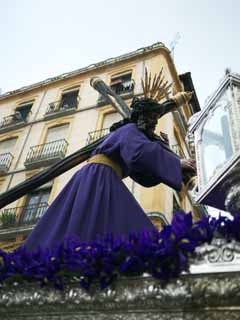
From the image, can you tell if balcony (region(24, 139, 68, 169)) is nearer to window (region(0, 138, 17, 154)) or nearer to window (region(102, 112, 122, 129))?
window (region(0, 138, 17, 154))

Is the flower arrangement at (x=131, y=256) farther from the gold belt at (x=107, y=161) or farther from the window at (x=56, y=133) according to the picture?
the window at (x=56, y=133)

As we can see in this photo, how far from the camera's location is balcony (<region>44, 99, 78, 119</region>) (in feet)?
50.2

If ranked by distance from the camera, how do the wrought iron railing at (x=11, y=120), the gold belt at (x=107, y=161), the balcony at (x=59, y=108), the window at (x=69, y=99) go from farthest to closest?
the wrought iron railing at (x=11, y=120)
the window at (x=69, y=99)
the balcony at (x=59, y=108)
the gold belt at (x=107, y=161)

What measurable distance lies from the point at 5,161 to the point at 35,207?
3.41 metres

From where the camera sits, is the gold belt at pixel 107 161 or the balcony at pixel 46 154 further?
the balcony at pixel 46 154

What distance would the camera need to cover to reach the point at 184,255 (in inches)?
44.9

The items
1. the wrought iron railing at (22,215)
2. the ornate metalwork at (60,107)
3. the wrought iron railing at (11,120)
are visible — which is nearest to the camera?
the wrought iron railing at (22,215)

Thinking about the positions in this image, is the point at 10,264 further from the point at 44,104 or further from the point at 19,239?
the point at 44,104

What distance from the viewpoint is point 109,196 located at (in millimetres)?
2039

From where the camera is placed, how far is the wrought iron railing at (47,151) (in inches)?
528

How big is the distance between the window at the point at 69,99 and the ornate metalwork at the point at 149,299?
14.9 m

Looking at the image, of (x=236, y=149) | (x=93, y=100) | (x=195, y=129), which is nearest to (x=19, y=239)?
(x=93, y=100)

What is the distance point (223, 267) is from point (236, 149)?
147 centimetres

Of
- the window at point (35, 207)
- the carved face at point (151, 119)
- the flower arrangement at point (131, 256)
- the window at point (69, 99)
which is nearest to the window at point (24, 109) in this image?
the window at point (69, 99)
